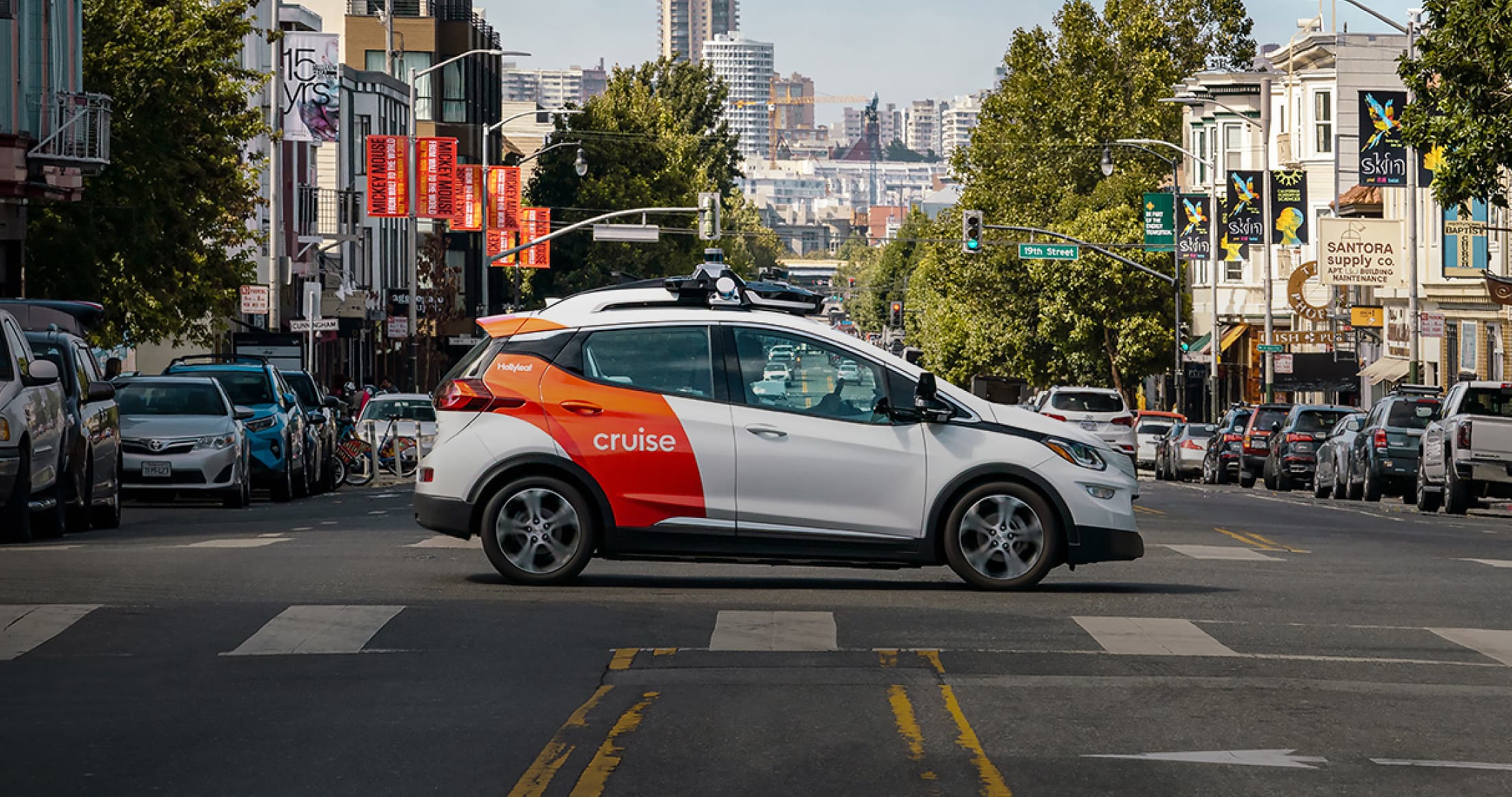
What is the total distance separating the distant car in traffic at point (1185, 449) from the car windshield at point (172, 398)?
2803cm

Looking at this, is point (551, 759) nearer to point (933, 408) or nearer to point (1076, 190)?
point (933, 408)

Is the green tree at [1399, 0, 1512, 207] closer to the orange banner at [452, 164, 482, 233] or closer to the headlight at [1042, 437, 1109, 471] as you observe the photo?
the headlight at [1042, 437, 1109, 471]

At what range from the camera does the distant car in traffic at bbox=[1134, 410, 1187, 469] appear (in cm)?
6056

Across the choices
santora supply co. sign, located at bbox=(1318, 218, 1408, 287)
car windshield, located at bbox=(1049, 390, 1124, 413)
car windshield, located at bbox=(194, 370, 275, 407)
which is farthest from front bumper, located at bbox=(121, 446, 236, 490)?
santora supply co. sign, located at bbox=(1318, 218, 1408, 287)

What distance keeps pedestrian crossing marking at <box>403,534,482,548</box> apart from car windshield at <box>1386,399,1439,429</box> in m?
20.9

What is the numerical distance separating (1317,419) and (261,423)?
21.3 meters

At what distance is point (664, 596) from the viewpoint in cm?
1466

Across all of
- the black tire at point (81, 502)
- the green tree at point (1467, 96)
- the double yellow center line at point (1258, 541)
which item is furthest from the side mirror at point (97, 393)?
the green tree at point (1467, 96)

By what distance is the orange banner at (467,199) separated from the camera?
227ft

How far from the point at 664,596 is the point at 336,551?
4.55m

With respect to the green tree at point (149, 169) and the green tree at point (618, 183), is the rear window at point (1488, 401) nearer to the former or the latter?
the green tree at point (149, 169)

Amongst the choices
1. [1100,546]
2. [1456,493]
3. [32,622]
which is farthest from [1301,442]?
[32,622]

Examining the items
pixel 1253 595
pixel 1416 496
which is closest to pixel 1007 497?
pixel 1253 595

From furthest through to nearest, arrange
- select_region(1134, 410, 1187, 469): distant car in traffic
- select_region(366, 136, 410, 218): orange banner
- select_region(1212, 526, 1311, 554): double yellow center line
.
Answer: select_region(366, 136, 410, 218): orange banner
select_region(1134, 410, 1187, 469): distant car in traffic
select_region(1212, 526, 1311, 554): double yellow center line
